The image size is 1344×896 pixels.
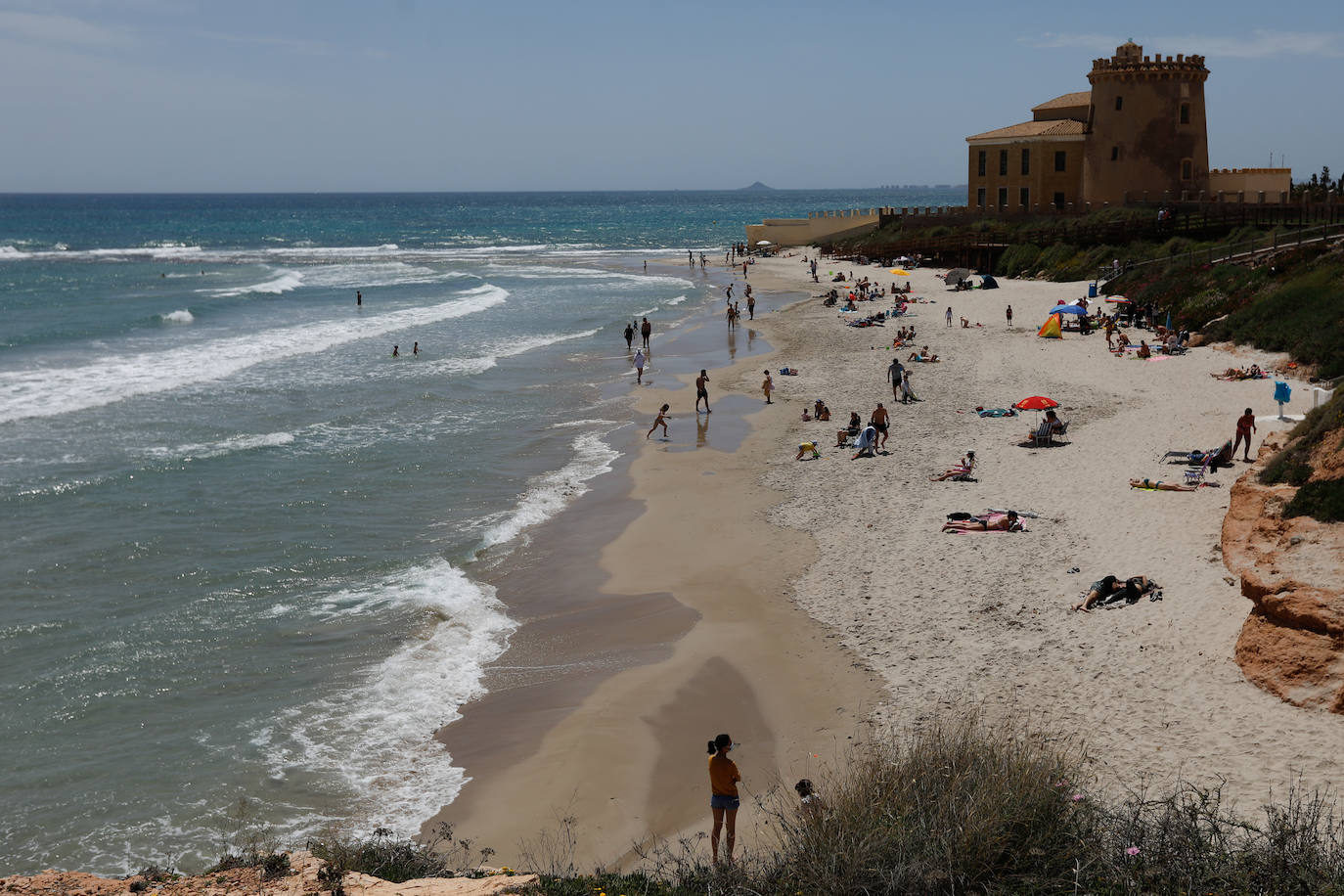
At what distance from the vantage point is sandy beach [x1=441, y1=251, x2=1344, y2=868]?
10125 millimetres

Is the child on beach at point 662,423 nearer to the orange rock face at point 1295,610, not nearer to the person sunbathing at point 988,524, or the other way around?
the person sunbathing at point 988,524

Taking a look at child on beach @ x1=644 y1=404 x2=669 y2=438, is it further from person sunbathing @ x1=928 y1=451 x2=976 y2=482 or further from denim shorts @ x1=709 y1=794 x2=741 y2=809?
denim shorts @ x1=709 y1=794 x2=741 y2=809

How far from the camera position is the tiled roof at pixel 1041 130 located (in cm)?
5331

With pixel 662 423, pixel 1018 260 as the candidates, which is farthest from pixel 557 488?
pixel 1018 260

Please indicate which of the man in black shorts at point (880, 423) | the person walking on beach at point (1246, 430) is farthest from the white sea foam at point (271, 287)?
the person walking on beach at point (1246, 430)

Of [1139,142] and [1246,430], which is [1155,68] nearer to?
[1139,142]

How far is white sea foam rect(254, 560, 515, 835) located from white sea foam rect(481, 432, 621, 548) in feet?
9.09

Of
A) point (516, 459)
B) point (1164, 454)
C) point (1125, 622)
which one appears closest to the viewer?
point (1125, 622)

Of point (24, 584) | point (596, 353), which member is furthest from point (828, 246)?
point (24, 584)

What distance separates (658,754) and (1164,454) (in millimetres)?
12140

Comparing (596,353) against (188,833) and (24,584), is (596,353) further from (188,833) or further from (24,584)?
(188,833)

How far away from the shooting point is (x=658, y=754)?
11219mm

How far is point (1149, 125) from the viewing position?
165ft

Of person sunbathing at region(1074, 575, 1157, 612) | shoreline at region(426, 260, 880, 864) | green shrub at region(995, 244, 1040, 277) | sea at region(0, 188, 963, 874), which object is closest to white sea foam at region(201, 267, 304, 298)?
sea at region(0, 188, 963, 874)
